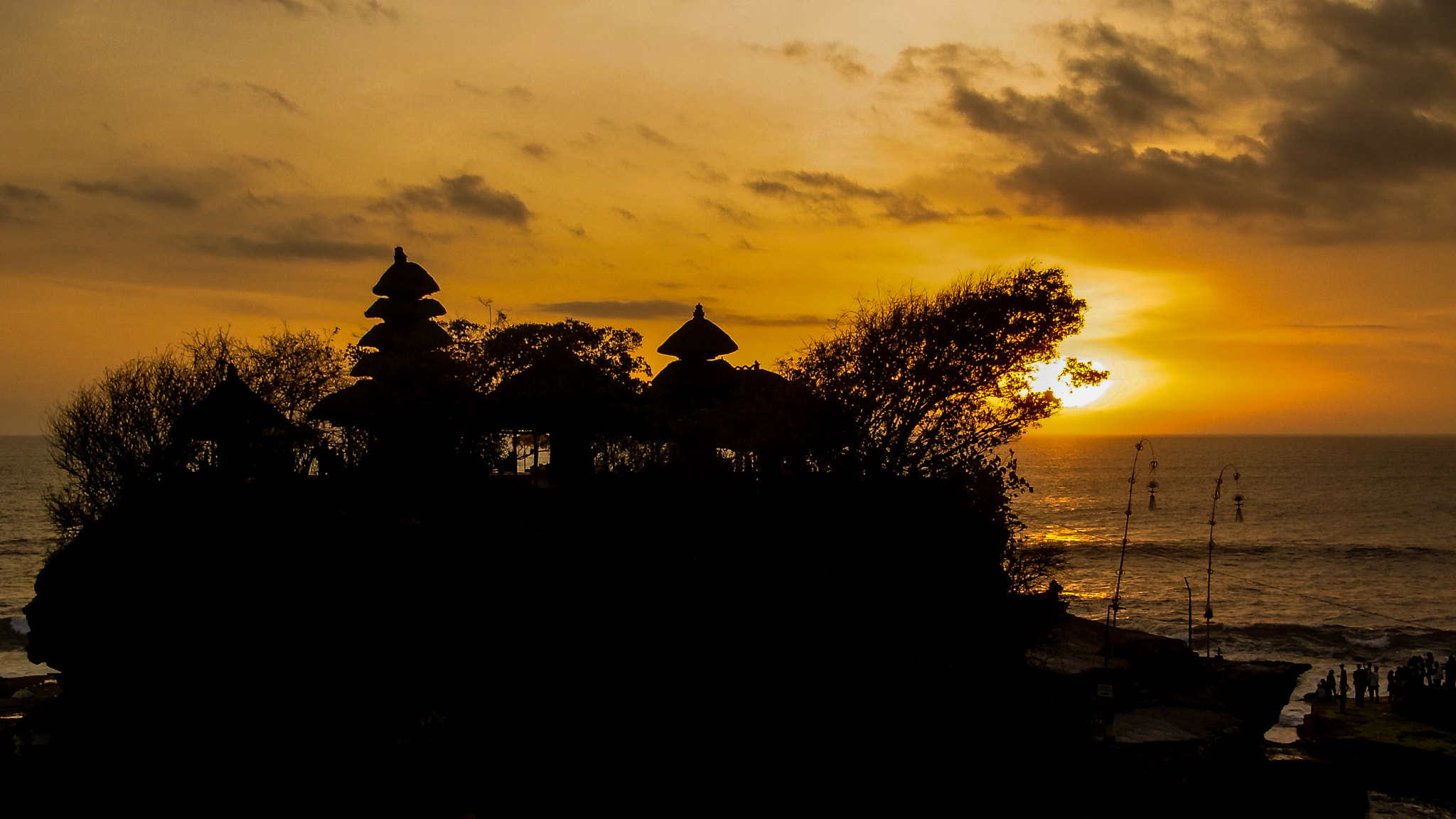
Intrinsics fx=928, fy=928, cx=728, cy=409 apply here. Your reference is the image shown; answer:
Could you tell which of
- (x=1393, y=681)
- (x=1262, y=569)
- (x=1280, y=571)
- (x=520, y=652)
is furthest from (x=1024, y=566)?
(x=1262, y=569)

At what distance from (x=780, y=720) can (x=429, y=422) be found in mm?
15772

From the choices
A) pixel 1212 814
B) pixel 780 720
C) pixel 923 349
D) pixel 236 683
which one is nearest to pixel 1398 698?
pixel 1212 814

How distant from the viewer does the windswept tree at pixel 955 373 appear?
3353 cm

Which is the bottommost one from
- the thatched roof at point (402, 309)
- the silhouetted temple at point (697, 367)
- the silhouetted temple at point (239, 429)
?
the silhouetted temple at point (239, 429)

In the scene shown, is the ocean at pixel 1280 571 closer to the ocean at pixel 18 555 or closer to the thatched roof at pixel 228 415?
the thatched roof at pixel 228 415

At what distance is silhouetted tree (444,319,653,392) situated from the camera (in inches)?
1385

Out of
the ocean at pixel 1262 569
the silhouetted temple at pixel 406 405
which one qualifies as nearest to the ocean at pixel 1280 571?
the ocean at pixel 1262 569

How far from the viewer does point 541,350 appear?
115 feet

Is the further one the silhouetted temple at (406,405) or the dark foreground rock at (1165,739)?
the silhouetted temple at (406,405)

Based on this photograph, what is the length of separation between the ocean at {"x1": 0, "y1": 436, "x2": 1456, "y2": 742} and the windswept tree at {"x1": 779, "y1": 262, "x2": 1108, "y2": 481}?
664 inches

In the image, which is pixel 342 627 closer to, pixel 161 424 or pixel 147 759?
pixel 147 759

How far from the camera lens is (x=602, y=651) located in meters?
28.6

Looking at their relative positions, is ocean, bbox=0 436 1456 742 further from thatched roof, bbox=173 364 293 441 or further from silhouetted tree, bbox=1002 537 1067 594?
silhouetted tree, bbox=1002 537 1067 594

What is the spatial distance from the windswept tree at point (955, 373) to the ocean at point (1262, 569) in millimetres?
16878
